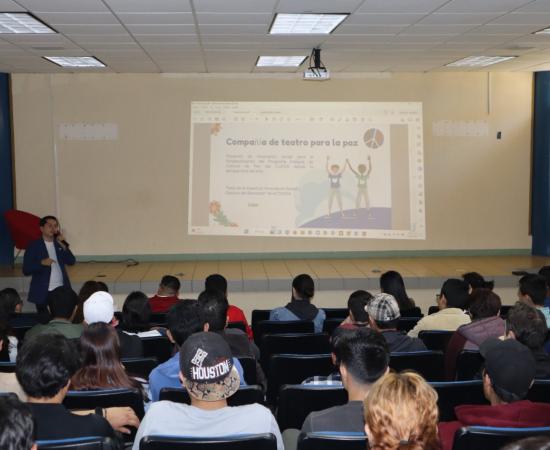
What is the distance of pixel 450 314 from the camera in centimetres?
452

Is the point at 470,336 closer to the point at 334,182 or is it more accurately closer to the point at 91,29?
the point at 91,29

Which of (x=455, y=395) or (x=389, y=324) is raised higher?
(x=389, y=324)

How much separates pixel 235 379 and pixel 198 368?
148 mm

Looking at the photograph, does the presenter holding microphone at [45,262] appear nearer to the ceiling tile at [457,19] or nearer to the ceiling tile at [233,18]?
the ceiling tile at [233,18]

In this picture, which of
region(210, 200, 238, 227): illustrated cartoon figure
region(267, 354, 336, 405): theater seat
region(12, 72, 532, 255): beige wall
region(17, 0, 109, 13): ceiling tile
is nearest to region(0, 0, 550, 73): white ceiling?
region(17, 0, 109, 13): ceiling tile

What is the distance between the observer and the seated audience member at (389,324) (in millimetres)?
3686

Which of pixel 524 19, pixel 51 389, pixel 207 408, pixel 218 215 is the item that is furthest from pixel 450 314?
pixel 218 215

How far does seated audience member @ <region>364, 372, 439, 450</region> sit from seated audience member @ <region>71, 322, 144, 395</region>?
141 cm

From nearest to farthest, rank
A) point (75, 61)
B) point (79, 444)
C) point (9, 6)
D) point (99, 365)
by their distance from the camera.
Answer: point (79, 444) < point (99, 365) < point (9, 6) < point (75, 61)

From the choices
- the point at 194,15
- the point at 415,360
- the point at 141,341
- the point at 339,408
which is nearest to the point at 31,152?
the point at 194,15

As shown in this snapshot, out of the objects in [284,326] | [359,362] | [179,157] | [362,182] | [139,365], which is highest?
[179,157]

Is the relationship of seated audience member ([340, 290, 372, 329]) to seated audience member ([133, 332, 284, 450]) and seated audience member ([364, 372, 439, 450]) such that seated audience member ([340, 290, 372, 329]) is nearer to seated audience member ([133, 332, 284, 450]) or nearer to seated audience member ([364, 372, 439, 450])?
seated audience member ([133, 332, 284, 450])

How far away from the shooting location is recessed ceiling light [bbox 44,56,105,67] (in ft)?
25.6

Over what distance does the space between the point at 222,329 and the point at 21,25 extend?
351 centimetres
